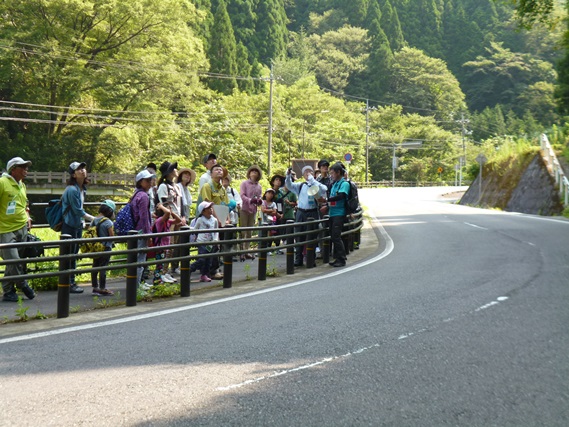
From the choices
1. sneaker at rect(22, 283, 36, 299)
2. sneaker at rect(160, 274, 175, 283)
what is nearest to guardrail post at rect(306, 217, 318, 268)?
sneaker at rect(160, 274, 175, 283)

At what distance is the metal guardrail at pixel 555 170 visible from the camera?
32312 millimetres

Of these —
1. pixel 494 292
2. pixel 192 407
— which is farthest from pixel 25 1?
pixel 192 407

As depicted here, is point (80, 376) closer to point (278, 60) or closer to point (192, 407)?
point (192, 407)

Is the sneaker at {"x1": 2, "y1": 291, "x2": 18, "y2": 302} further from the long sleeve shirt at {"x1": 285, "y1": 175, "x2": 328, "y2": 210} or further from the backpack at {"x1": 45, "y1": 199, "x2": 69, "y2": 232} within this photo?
the long sleeve shirt at {"x1": 285, "y1": 175, "x2": 328, "y2": 210}

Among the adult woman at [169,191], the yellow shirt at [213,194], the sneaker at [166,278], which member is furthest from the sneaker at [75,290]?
the yellow shirt at [213,194]

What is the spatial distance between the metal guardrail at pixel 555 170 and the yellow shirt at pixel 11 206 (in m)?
27.3

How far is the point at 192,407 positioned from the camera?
4941 millimetres

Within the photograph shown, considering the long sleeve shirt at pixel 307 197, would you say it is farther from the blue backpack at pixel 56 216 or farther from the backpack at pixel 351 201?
the blue backpack at pixel 56 216

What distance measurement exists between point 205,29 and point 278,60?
88.0ft

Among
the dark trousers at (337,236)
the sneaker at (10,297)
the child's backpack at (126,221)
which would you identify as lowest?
the sneaker at (10,297)

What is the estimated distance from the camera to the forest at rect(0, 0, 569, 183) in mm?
45531

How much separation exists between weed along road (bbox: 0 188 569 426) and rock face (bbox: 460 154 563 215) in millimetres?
24553

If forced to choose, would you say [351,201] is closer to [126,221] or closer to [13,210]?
[126,221]

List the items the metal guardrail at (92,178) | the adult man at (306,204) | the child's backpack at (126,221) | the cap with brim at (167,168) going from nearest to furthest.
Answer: the child's backpack at (126,221) < the cap with brim at (167,168) < the adult man at (306,204) < the metal guardrail at (92,178)
